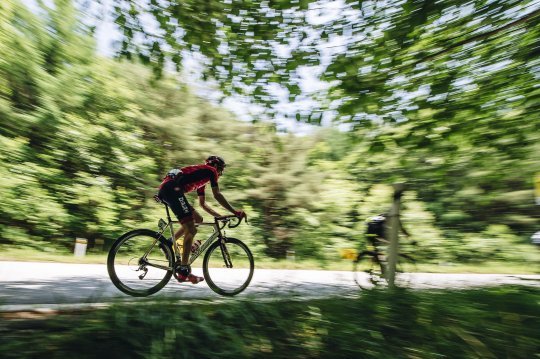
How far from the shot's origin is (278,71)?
519 cm

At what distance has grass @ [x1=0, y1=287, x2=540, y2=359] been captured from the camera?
259 cm

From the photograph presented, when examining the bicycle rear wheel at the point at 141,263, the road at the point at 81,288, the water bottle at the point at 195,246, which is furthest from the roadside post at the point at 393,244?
the bicycle rear wheel at the point at 141,263

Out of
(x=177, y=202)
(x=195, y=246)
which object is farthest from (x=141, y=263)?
(x=177, y=202)

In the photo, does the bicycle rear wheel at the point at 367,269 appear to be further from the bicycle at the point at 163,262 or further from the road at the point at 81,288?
the bicycle at the point at 163,262

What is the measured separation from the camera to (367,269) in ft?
23.9

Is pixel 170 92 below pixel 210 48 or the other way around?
the other way around

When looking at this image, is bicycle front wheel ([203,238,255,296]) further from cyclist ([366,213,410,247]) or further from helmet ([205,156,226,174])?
cyclist ([366,213,410,247])

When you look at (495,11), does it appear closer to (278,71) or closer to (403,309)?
(278,71)

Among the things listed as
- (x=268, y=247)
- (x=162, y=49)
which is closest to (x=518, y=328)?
(x=162, y=49)

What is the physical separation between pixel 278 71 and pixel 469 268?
11708 millimetres

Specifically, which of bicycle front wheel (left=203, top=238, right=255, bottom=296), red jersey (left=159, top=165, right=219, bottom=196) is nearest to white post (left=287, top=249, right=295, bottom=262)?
bicycle front wheel (left=203, top=238, right=255, bottom=296)

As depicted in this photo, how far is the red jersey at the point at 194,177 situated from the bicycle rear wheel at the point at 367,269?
340 cm

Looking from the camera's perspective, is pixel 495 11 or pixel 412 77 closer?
pixel 495 11

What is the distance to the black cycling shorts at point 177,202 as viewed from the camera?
16.8ft
